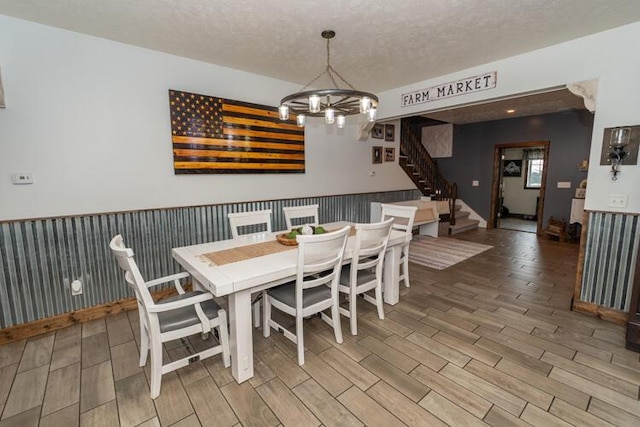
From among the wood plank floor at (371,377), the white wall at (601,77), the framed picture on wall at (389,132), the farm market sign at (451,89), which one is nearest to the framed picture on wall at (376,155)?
the framed picture on wall at (389,132)

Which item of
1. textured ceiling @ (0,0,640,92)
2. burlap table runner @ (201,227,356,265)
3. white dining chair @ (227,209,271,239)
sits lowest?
burlap table runner @ (201,227,356,265)

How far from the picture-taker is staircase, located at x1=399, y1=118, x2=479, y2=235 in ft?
21.8

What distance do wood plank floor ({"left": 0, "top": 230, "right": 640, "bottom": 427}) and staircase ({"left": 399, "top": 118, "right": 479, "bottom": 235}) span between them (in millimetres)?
3885

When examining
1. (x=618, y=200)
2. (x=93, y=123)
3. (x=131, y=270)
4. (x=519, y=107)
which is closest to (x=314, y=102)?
(x=131, y=270)

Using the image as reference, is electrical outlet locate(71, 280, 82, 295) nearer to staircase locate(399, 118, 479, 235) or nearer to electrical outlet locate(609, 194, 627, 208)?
electrical outlet locate(609, 194, 627, 208)

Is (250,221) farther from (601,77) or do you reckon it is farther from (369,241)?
(601,77)

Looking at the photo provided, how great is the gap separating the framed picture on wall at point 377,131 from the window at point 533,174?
5708 mm

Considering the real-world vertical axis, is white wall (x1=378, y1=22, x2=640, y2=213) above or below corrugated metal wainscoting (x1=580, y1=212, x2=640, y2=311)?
above

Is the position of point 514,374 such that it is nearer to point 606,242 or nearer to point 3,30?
point 606,242

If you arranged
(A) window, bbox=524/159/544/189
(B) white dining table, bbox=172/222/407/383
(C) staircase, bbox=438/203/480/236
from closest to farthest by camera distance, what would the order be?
(B) white dining table, bbox=172/222/407/383, (C) staircase, bbox=438/203/480/236, (A) window, bbox=524/159/544/189

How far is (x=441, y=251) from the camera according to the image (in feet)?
16.8

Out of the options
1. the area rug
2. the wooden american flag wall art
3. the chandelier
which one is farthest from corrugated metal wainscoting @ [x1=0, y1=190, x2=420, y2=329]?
the area rug

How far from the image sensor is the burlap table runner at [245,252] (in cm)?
224

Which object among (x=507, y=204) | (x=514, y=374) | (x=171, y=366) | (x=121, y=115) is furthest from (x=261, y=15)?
(x=507, y=204)
